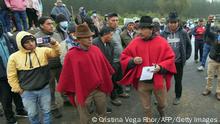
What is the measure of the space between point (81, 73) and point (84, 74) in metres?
0.05

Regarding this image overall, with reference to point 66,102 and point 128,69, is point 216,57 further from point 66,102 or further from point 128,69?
point 66,102

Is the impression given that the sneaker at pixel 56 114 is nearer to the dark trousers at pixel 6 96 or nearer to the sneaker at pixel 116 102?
the dark trousers at pixel 6 96

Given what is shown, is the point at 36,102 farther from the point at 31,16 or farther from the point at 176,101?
the point at 31,16

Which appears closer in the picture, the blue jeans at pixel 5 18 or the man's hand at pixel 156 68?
the man's hand at pixel 156 68

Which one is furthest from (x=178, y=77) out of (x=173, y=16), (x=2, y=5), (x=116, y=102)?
(x=2, y=5)

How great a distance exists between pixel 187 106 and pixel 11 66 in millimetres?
4008

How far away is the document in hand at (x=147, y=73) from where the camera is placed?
4.66 meters

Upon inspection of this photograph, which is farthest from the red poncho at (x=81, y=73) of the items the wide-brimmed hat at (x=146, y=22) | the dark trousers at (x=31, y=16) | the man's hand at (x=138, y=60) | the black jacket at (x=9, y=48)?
the dark trousers at (x=31, y=16)

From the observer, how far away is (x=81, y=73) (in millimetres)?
4406

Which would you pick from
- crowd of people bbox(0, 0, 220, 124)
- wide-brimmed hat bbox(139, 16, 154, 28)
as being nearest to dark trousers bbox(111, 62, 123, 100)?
crowd of people bbox(0, 0, 220, 124)

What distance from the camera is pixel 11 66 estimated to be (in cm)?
461

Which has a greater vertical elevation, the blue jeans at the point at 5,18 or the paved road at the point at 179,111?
the blue jeans at the point at 5,18

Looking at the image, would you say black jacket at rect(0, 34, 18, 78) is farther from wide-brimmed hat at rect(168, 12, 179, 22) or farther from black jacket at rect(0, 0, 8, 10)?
wide-brimmed hat at rect(168, 12, 179, 22)

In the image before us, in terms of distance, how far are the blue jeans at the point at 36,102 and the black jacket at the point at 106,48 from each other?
144cm
